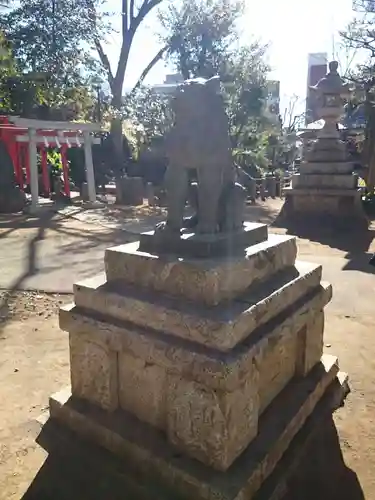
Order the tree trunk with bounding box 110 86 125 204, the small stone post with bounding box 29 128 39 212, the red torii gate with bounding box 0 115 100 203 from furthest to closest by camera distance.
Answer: the tree trunk with bounding box 110 86 125 204 → the red torii gate with bounding box 0 115 100 203 → the small stone post with bounding box 29 128 39 212

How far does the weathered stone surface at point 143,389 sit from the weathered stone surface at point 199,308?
21 centimetres

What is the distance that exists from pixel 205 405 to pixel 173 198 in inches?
38.8

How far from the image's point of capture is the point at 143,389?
1.98m

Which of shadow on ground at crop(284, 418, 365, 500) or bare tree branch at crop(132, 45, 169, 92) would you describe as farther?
bare tree branch at crop(132, 45, 169, 92)

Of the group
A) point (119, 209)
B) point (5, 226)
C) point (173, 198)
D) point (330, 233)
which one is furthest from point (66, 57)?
point (173, 198)

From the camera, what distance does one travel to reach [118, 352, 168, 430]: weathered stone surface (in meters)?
1.92

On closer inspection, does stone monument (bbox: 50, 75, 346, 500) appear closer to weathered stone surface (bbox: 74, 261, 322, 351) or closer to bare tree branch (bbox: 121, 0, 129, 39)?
weathered stone surface (bbox: 74, 261, 322, 351)

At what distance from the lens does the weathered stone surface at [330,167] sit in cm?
879

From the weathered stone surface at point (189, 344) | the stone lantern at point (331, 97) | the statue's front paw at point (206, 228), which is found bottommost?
the weathered stone surface at point (189, 344)

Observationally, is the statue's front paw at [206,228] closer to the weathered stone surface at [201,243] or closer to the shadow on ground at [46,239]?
the weathered stone surface at [201,243]

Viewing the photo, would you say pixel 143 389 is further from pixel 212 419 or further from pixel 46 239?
pixel 46 239

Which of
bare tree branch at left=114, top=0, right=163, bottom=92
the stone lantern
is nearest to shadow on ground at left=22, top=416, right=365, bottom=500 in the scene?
the stone lantern

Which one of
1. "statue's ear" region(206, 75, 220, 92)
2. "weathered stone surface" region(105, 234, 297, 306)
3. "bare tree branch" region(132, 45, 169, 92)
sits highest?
"bare tree branch" region(132, 45, 169, 92)

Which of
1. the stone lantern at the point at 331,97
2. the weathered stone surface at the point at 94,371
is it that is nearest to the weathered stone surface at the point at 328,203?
the stone lantern at the point at 331,97
